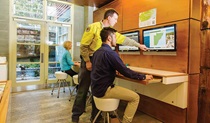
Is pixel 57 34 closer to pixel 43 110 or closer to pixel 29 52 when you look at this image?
pixel 29 52

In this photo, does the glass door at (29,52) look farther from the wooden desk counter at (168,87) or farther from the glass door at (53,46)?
the wooden desk counter at (168,87)

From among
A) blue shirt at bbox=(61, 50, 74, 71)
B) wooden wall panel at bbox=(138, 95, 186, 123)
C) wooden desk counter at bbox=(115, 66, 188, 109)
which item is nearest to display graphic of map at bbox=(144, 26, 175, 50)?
wooden desk counter at bbox=(115, 66, 188, 109)

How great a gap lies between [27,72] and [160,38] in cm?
391

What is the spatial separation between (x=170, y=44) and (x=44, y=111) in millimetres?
2532

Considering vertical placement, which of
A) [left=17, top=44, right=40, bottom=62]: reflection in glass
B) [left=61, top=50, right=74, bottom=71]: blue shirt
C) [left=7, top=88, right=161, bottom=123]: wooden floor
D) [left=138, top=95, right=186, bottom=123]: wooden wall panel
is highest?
[left=17, top=44, right=40, bottom=62]: reflection in glass

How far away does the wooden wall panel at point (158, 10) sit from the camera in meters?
2.18

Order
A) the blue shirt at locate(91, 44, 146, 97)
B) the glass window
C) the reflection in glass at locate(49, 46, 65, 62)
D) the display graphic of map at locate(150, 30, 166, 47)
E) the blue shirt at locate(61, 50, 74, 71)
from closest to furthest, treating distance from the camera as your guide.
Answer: the blue shirt at locate(91, 44, 146, 97) < the display graphic of map at locate(150, 30, 166, 47) < the blue shirt at locate(61, 50, 74, 71) < the glass window < the reflection in glass at locate(49, 46, 65, 62)

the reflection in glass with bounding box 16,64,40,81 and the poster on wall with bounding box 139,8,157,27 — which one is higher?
the poster on wall with bounding box 139,8,157,27

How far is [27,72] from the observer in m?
4.62

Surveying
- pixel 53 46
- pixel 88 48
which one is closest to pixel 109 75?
pixel 88 48

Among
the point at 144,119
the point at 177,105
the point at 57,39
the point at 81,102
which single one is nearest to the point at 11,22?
the point at 57,39

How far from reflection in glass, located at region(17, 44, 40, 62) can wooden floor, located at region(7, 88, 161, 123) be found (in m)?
1.05

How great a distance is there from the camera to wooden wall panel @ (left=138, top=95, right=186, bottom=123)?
2307 mm

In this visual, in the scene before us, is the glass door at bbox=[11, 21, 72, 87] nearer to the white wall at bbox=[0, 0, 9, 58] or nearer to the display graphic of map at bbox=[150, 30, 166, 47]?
the white wall at bbox=[0, 0, 9, 58]
